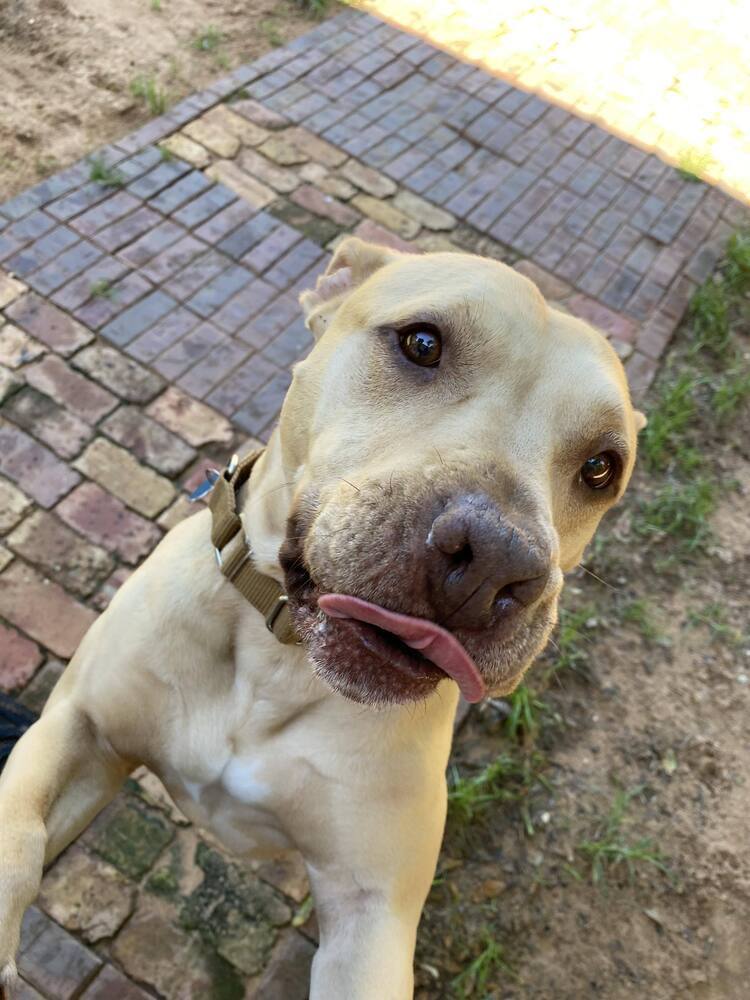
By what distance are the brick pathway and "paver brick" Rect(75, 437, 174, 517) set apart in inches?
0.5

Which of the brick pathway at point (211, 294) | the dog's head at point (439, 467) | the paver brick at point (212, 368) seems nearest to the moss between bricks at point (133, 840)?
the brick pathway at point (211, 294)

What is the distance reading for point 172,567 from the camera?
2.51 m

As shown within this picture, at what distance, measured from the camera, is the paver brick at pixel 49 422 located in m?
3.81

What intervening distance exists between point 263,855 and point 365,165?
4.38m

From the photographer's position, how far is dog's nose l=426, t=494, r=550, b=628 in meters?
1.63

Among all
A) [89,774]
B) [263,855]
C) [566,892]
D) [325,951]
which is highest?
[89,774]

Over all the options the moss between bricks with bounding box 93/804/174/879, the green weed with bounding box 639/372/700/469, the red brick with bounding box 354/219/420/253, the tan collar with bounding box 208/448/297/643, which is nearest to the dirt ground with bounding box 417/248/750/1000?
the green weed with bounding box 639/372/700/469

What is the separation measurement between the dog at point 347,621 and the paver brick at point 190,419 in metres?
1.43

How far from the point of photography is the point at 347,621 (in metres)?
1.80

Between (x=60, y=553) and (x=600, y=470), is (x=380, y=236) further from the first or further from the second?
(x=600, y=470)

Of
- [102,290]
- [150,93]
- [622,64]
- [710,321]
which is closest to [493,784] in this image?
[102,290]

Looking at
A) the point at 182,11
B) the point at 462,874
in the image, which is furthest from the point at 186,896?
the point at 182,11

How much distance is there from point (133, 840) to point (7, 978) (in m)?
0.93

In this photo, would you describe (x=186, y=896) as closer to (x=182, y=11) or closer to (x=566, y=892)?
(x=566, y=892)
